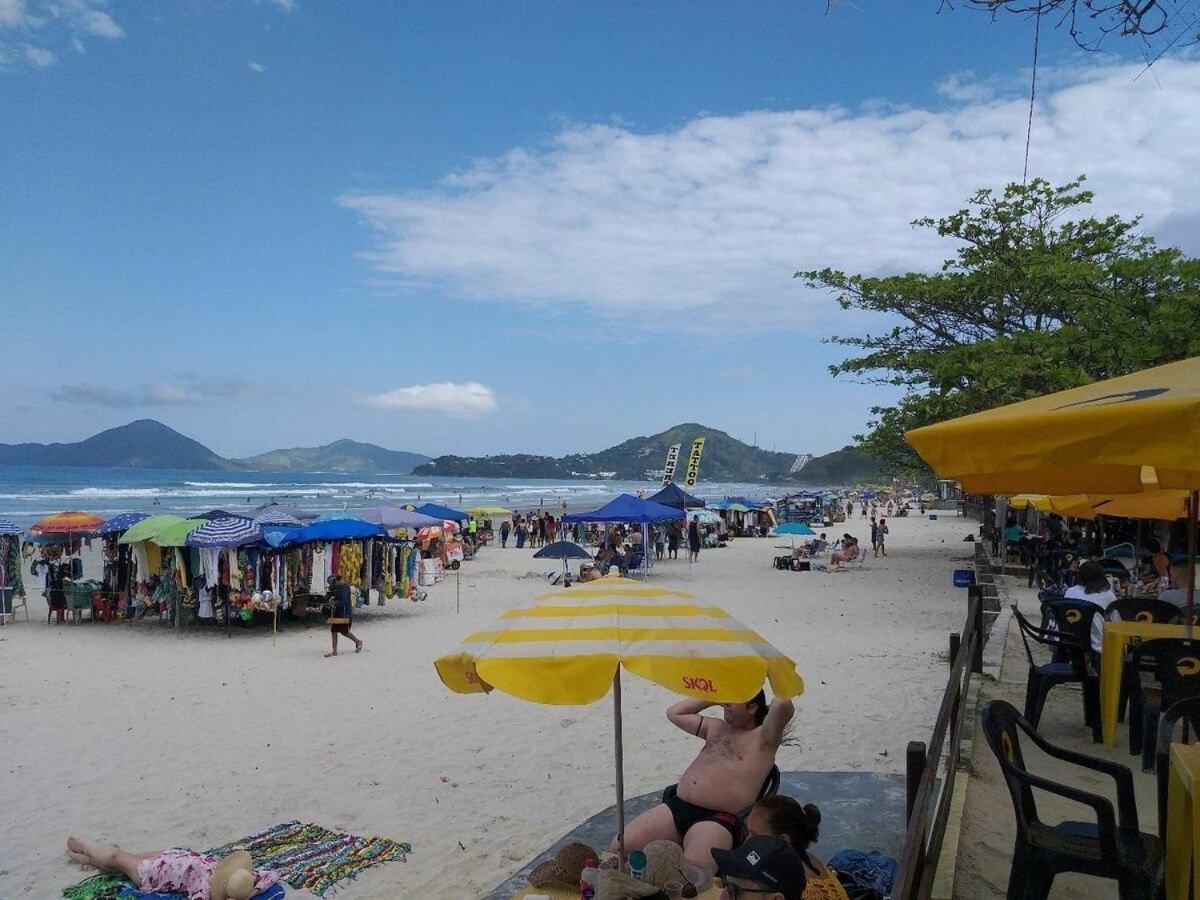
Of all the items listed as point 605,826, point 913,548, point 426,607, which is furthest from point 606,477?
point 605,826

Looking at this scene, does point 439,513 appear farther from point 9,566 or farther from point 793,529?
point 9,566

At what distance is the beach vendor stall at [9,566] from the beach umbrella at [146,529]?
2.12 m

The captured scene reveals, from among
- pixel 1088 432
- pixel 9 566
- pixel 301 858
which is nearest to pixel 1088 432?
pixel 1088 432

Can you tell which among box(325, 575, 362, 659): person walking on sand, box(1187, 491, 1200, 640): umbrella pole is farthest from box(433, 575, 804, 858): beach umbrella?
box(325, 575, 362, 659): person walking on sand

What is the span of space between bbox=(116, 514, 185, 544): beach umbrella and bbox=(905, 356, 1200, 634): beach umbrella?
13202 millimetres

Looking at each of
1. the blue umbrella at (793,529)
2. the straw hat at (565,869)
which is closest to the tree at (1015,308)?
the blue umbrella at (793,529)

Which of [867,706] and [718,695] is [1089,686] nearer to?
[867,706]

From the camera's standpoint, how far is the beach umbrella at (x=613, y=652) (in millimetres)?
3125

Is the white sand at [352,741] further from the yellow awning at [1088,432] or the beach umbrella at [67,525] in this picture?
the yellow awning at [1088,432]

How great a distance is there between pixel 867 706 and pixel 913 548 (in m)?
22.5

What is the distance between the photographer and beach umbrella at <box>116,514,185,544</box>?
45.7ft

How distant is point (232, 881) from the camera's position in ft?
14.7

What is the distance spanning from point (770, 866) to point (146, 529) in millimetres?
13709

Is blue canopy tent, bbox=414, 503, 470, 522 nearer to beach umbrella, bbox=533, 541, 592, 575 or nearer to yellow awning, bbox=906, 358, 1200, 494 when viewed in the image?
beach umbrella, bbox=533, 541, 592, 575
